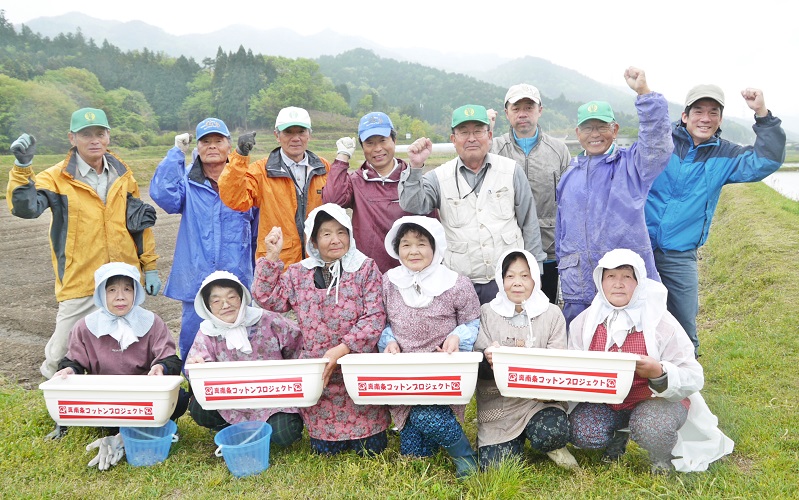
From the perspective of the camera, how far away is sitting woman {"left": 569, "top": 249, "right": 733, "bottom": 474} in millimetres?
3102

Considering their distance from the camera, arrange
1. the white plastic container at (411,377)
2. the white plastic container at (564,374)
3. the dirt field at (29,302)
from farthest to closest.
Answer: the dirt field at (29,302) → the white plastic container at (411,377) → the white plastic container at (564,374)

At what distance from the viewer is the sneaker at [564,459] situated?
10.6ft

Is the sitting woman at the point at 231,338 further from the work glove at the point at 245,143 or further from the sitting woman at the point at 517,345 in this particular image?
the sitting woman at the point at 517,345

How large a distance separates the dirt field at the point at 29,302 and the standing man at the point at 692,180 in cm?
527

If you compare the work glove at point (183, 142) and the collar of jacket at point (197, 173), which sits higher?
the work glove at point (183, 142)

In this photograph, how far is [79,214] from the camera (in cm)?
420

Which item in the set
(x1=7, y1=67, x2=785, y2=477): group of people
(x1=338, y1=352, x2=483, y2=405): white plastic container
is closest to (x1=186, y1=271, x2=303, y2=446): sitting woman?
(x1=7, y1=67, x2=785, y2=477): group of people

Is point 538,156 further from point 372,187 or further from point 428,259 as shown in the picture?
point 428,259

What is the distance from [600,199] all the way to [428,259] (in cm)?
120

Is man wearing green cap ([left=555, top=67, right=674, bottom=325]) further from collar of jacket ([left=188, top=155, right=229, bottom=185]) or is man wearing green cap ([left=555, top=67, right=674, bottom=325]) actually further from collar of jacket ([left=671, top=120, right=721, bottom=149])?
collar of jacket ([left=188, top=155, right=229, bottom=185])

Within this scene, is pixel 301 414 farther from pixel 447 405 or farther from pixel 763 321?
pixel 763 321

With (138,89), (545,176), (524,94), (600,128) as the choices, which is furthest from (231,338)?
(138,89)

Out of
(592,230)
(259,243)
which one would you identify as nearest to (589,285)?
(592,230)

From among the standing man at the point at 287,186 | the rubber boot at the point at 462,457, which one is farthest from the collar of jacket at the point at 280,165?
the rubber boot at the point at 462,457
